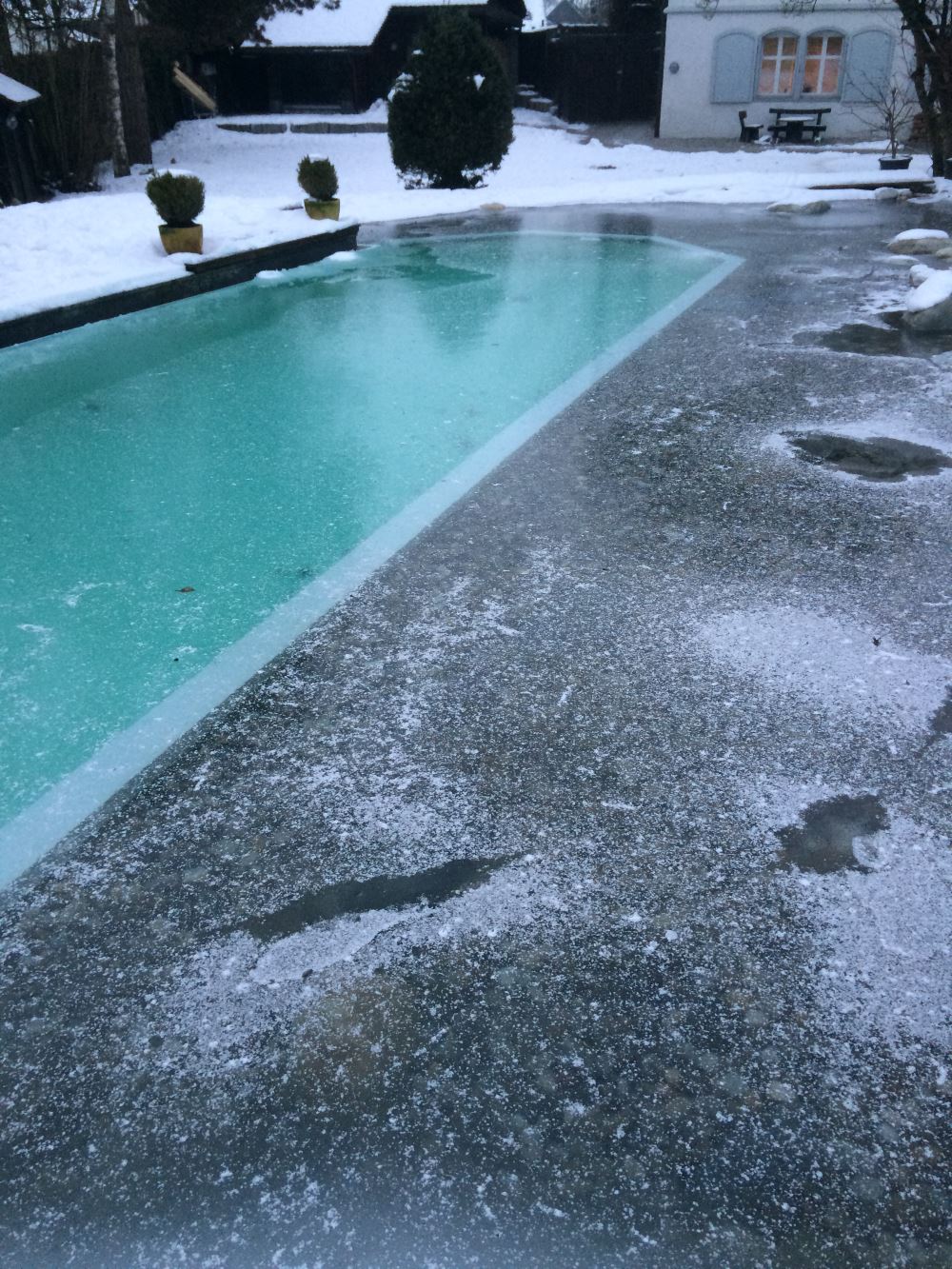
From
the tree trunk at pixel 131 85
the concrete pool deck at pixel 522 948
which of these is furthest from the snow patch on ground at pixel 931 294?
the tree trunk at pixel 131 85

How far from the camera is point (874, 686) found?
327 centimetres

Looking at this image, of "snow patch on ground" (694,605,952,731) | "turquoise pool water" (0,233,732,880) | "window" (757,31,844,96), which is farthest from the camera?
"window" (757,31,844,96)

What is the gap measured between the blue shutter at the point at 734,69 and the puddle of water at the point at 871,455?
23.4 metres

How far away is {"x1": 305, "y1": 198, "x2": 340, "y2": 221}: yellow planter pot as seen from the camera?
42.7 ft

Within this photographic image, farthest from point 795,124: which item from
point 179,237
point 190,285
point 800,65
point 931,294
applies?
point 190,285

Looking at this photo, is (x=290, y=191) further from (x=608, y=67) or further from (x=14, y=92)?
(x=608, y=67)

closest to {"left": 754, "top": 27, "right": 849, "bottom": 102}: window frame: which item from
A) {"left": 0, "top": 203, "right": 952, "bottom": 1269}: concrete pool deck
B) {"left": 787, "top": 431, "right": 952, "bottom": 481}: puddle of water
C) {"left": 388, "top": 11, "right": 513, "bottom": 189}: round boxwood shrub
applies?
{"left": 388, "top": 11, "right": 513, "bottom": 189}: round boxwood shrub

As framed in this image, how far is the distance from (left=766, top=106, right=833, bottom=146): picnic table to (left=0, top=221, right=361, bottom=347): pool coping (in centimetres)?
1578

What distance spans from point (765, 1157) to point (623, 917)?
648 mm

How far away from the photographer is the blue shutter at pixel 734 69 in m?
23.9

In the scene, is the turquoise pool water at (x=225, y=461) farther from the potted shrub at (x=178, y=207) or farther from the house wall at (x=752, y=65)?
the house wall at (x=752, y=65)

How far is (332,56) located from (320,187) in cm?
1875

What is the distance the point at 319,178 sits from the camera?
12734 mm

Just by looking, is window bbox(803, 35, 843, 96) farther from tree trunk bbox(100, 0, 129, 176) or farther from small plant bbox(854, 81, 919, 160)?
tree trunk bbox(100, 0, 129, 176)
